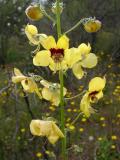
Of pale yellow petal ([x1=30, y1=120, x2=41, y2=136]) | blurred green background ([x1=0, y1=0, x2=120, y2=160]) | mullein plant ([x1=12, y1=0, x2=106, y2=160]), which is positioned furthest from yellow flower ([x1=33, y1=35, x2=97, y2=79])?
blurred green background ([x1=0, y1=0, x2=120, y2=160])

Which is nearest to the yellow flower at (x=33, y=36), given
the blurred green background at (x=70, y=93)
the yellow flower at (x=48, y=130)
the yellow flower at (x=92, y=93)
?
the yellow flower at (x=92, y=93)

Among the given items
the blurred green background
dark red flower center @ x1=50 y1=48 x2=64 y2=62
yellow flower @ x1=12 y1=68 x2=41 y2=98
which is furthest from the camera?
the blurred green background

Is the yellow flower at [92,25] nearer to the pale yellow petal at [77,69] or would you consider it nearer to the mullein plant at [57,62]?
the mullein plant at [57,62]

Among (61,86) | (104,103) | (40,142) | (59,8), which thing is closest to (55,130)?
(61,86)

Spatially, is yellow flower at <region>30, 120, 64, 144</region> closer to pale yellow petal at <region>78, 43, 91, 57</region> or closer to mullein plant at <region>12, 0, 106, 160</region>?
mullein plant at <region>12, 0, 106, 160</region>

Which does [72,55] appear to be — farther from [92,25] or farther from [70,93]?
[70,93]

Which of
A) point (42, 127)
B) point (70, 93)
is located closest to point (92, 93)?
point (42, 127)

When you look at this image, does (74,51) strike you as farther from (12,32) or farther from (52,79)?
(12,32)
